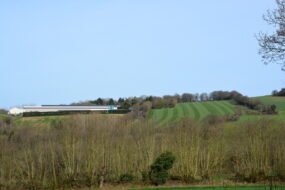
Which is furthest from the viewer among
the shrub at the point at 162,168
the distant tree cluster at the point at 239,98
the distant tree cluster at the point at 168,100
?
the distant tree cluster at the point at 168,100

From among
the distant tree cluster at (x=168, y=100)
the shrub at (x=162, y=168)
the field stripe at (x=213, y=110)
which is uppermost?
the distant tree cluster at (x=168, y=100)

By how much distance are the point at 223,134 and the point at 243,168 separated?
8.71ft

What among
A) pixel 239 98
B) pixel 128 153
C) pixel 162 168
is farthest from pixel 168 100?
pixel 162 168

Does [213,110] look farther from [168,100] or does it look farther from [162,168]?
[162,168]

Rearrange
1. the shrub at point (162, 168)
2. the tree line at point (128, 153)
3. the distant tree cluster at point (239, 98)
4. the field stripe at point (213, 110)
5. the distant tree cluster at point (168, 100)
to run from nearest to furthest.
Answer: the shrub at point (162, 168)
the tree line at point (128, 153)
the field stripe at point (213, 110)
the distant tree cluster at point (239, 98)
the distant tree cluster at point (168, 100)

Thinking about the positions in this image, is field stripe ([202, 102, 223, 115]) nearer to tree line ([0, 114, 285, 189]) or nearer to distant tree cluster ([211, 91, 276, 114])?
distant tree cluster ([211, 91, 276, 114])

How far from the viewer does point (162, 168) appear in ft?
52.3

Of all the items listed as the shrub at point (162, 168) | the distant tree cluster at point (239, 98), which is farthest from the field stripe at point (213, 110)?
the shrub at point (162, 168)

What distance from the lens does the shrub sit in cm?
1588

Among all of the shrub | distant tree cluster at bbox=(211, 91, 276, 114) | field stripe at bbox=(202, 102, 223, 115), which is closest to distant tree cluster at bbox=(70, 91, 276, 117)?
distant tree cluster at bbox=(211, 91, 276, 114)

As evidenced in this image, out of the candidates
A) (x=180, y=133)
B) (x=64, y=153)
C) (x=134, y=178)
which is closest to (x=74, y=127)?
(x=64, y=153)

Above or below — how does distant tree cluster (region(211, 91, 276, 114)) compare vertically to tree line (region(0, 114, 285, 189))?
above

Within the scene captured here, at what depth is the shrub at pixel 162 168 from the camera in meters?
15.9

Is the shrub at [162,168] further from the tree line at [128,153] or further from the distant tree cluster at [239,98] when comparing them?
the distant tree cluster at [239,98]
